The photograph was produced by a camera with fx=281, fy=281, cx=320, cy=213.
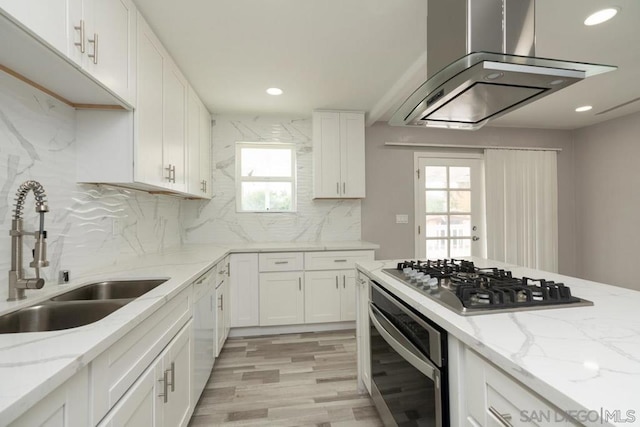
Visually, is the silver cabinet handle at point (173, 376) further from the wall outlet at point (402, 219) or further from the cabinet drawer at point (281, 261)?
the wall outlet at point (402, 219)

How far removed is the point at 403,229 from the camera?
12.2 feet

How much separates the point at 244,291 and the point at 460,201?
2986 millimetres

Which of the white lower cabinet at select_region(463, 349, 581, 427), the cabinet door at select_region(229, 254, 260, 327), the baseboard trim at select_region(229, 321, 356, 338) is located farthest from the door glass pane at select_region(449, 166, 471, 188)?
the white lower cabinet at select_region(463, 349, 581, 427)

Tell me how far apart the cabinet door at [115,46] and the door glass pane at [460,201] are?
3623mm

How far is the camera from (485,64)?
1.03 metres

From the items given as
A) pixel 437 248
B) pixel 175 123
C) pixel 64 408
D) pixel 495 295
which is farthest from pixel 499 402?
pixel 437 248

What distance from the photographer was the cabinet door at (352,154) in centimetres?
328

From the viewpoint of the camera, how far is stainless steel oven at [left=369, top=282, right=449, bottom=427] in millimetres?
931

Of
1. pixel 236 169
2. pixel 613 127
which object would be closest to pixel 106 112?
pixel 236 169

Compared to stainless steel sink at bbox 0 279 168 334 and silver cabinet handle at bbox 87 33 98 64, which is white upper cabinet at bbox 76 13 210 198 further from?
stainless steel sink at bbox 0 279 168 334

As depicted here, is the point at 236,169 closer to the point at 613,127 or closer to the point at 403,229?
the point at 403,229

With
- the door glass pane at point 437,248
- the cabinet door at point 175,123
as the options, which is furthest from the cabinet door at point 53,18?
the door glass pane at point 437,248

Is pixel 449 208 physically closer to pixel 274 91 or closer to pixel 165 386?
pixel 274 91

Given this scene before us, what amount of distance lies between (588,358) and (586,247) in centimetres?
457
